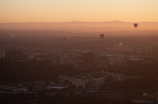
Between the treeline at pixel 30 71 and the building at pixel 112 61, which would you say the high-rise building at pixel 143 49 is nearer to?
the building at pixel 112 61

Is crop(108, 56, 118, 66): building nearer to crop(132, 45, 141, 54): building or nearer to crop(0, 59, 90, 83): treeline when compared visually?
crop(0, 59, 90, 83): treeline

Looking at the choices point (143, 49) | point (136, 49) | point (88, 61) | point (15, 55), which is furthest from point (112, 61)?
point (143, 49)

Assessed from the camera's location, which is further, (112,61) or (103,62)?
(112,61)

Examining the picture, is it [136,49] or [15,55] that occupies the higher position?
[15,55]

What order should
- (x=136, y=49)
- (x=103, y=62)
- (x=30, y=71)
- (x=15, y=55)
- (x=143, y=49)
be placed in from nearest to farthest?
(x=30, y=71), (x=103, y=62), (x=15, y=55), (x=136, y=49), (x=143, y=49)

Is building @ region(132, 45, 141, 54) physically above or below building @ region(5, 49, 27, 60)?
below

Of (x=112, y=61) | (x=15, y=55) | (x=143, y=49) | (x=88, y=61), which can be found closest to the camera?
(x=88, y=61)

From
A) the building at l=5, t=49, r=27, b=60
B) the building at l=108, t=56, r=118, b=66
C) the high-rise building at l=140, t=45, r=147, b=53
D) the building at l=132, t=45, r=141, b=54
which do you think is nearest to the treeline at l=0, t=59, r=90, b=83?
the building at l=5, t=49, r=27, b=60

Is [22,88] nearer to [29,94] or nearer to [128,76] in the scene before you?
[29,94]

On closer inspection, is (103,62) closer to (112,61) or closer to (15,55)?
(112,61)

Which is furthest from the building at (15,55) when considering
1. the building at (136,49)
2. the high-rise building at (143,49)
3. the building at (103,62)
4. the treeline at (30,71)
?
the high-rise building at (143,49)

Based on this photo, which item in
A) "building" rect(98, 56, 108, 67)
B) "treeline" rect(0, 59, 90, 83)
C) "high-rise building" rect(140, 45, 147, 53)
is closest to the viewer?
"treeline" rect(0, 59, 90, 83)
